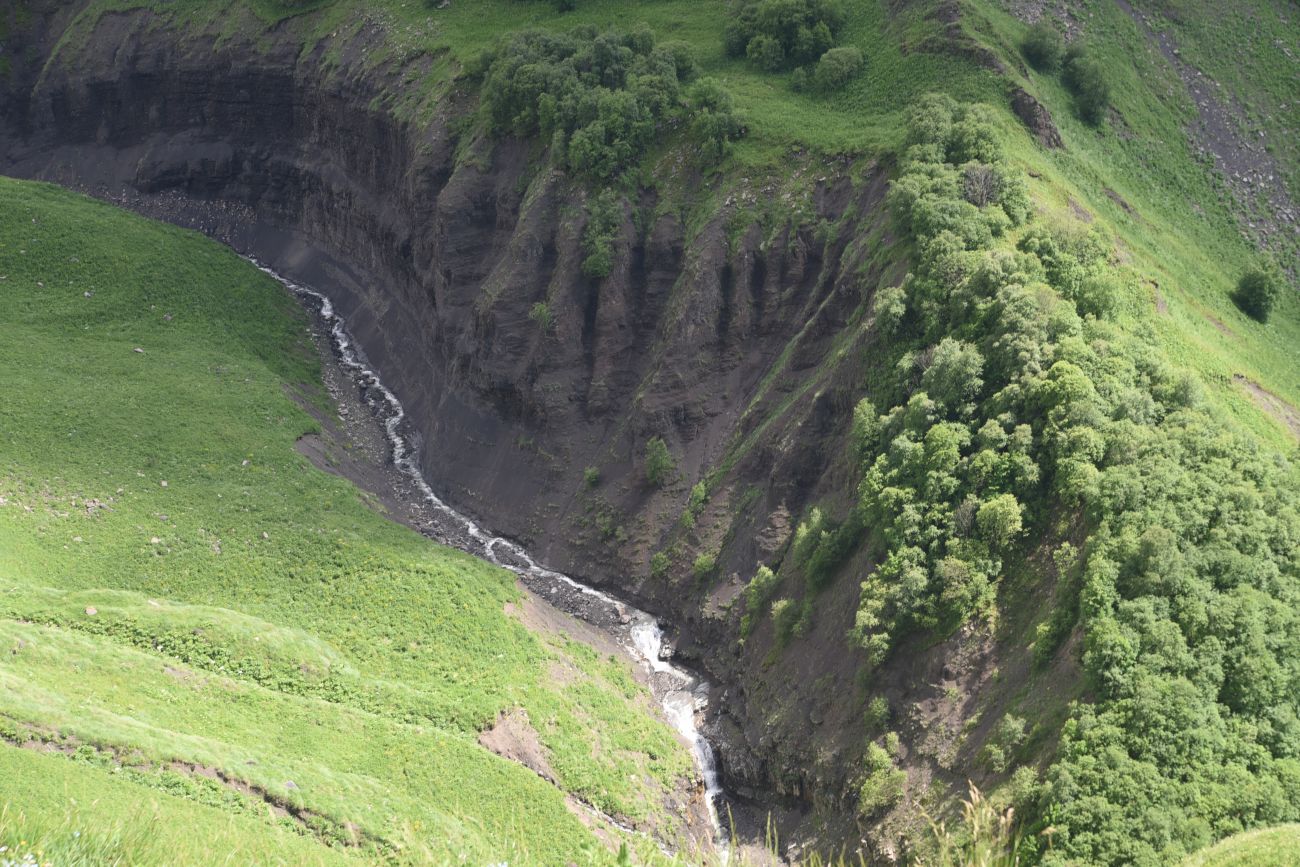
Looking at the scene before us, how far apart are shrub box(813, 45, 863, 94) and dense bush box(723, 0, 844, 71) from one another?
363 cm

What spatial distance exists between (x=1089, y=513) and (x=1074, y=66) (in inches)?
1856

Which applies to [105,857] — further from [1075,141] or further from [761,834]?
[1075,141]

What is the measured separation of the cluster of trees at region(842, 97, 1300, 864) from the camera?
4288cm

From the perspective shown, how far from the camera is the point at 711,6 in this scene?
102m

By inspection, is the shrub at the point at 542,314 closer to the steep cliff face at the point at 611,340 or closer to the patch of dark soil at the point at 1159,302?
the steep cliff face at the point at 611,340

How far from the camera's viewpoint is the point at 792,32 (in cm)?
9169

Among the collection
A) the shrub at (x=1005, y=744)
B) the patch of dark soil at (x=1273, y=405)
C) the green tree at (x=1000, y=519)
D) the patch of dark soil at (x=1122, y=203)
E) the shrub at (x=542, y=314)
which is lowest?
the shrub at (x=542, y=314)

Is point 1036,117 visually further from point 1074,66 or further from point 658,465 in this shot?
point 658,465

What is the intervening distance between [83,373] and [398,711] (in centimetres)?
4057

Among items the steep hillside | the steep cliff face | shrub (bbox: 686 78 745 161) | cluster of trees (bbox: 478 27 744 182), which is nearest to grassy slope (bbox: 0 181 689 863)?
the steep cliff face

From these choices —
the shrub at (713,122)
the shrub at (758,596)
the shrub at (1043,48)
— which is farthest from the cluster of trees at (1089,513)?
the shrub at (1043,48)

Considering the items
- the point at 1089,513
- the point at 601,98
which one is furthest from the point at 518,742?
the point at 601,98

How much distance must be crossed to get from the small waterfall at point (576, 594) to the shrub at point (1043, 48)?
48.2m

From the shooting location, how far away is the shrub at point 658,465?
76.5m
